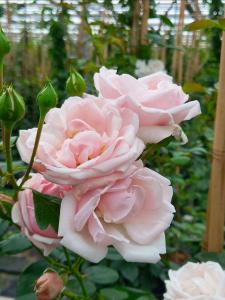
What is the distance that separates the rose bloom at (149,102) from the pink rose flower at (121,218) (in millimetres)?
42

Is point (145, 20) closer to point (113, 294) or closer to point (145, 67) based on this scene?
point (145, 67)

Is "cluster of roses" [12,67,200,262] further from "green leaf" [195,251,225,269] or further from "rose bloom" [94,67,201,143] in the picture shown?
"green leaf" [195,251,225,269]

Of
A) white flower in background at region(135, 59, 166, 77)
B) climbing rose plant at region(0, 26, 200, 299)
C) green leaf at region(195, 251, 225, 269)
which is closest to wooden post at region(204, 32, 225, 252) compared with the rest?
green leaf at region(195, 251, 225, 269)

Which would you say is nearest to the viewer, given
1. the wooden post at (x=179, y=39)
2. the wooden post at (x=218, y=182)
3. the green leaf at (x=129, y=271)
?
the wooden post at (x=218, y=182)

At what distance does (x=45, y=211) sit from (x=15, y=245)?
0.30m

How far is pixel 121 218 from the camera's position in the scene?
385 mm


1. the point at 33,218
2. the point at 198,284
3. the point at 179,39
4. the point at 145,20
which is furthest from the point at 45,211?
the point at 179,39

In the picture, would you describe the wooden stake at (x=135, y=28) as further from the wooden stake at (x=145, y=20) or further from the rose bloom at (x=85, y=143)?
the rose bloom at (x=85, y=143)

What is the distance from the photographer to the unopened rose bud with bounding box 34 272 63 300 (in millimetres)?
430

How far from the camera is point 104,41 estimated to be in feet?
4.97

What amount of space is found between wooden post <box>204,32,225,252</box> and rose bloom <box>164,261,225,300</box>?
13 cm

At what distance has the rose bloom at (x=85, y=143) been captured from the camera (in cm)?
36

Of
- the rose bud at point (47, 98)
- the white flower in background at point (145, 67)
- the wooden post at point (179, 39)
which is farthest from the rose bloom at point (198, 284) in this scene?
the wooden post at point (179, 39)

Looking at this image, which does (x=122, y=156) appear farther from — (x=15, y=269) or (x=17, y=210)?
(x=15, y=269)
